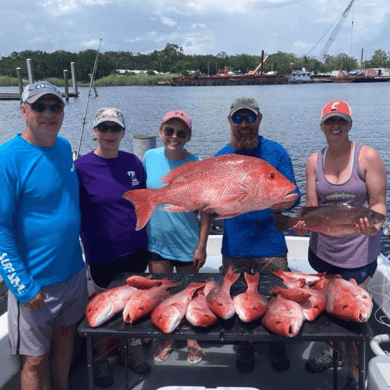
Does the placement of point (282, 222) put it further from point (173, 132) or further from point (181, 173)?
point (173, 132)

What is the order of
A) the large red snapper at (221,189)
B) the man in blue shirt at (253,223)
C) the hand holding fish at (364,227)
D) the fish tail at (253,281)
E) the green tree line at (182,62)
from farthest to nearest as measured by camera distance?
1. the green tree line at (182,62)
2. the man in blue shirt at (253,223)
3. the fish tail at (253,281)
4. the hand holding fish at (364,227)
5. the large red snapper at (221,189)

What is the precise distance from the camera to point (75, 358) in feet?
11.4

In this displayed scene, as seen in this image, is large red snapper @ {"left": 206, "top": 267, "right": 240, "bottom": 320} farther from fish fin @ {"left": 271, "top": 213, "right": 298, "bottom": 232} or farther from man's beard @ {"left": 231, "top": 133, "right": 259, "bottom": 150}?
man's beard @ {"left": 231, "top": 133, "right": 259, "bottom": 150}

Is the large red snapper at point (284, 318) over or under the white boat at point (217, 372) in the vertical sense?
over

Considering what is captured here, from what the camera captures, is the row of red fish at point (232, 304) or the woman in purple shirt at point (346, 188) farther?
the woman in purple shirt at point (346, 188)

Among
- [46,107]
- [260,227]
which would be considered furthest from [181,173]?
[46,107]

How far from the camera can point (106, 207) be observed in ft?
9.55

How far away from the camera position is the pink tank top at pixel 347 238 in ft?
9.21

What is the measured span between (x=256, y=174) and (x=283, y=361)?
5.99 ft

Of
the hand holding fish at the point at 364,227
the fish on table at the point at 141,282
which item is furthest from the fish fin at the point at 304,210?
the fish on table at the point at 141,282

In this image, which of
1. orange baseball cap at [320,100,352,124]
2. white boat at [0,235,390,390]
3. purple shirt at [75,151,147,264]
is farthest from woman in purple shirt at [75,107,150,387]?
orange baseball cap at [320,100,352,124]

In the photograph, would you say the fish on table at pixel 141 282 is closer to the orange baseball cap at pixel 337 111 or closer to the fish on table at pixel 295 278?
the fish on table at pixel 295 278

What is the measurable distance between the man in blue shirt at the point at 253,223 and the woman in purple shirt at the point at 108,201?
72 centimetres

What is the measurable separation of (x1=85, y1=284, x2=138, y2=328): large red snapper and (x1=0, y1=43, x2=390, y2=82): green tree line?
91.0m
